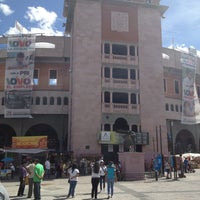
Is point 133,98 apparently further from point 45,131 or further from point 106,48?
point 45,131

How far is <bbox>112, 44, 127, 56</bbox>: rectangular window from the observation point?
122 feet

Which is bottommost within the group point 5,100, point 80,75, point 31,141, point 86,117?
point 31,141

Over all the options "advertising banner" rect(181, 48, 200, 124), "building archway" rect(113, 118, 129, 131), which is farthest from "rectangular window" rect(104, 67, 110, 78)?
"advertising banner" rect(181, 48, 200, 124)

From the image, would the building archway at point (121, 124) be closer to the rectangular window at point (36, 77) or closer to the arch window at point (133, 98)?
→ the arch window at point (133, 98)

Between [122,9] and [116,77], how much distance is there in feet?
31.0

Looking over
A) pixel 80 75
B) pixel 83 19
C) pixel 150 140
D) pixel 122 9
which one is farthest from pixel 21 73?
pixel 150 140

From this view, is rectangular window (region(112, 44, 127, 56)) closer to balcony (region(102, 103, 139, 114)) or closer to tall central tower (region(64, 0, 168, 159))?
tall central tower (region(64, 0, 168, 159))

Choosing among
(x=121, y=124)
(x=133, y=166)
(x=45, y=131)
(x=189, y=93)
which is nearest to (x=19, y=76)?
(x=45, y=131)

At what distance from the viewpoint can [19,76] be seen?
37719 mm

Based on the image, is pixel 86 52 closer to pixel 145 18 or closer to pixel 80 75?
pixel 80 75

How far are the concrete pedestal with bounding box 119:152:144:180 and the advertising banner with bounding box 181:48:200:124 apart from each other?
19.9 m

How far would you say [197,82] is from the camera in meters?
47.7

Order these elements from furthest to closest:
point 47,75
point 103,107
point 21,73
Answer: point 47,75 < point 21,73 < point 103,107

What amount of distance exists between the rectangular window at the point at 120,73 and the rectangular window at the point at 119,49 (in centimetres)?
218
